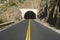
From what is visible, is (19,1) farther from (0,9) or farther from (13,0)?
(0,9)

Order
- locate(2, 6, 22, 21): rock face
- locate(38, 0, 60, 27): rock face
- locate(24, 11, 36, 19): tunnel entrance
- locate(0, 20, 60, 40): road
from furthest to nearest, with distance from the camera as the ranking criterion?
locate(24, 11, 36, 19): tunnel entrance → locate(2, 6, 22, 21): rock face → locate(38, 0, 60, 27): rock face → locate(0, 20, 60, 40): road

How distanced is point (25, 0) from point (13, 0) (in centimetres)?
743

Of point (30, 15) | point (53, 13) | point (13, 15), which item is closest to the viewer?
point (53, 13)

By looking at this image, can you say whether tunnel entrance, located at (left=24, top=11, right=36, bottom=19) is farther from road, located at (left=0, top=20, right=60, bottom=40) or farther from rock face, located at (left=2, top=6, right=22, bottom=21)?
road, located at (left=0, top=20, right=60, bottom=40)

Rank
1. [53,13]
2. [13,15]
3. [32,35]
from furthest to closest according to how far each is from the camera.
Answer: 1. [13,15]
2. [53,13]
3. [32,35]

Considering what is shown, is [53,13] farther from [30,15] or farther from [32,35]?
[30,15]

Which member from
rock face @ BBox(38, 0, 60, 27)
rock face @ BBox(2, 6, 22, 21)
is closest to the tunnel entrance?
rock face @ BBox(2, 6, 22, 21)

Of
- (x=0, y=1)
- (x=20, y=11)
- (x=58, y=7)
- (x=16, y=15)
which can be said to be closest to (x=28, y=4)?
(x=20, y=11)

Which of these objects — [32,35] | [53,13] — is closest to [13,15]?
[53,13]

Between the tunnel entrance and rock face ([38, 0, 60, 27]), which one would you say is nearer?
rock face ([38, 0, 60, 27])

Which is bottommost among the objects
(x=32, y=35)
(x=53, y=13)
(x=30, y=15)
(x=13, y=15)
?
(x=30, y=15)

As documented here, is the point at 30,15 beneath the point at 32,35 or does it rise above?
beneath

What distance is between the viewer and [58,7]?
3991 centimetres

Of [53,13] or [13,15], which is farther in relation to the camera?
[13,15]
